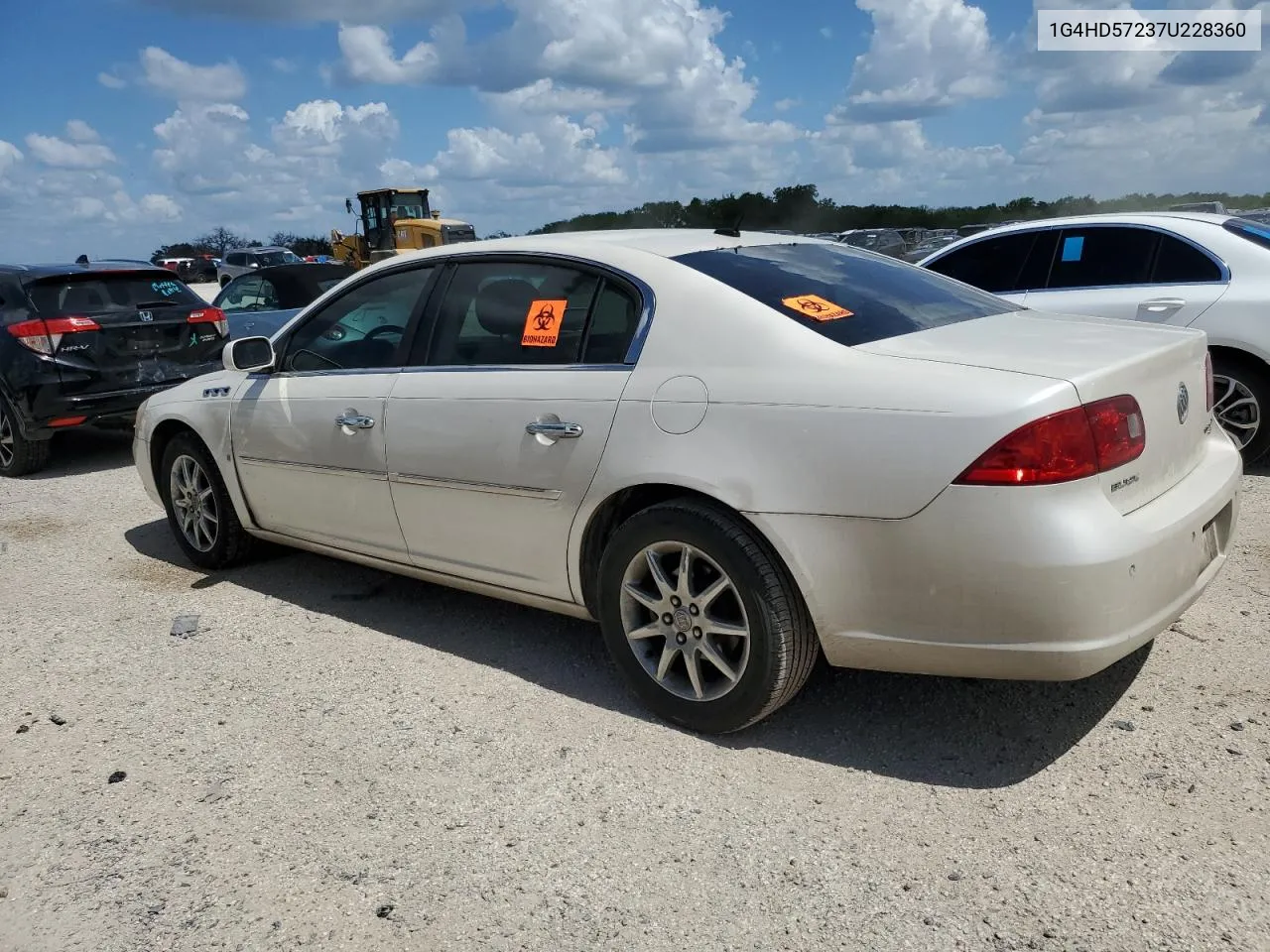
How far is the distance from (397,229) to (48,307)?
22812mm

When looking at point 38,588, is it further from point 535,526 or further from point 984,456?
point 984,456

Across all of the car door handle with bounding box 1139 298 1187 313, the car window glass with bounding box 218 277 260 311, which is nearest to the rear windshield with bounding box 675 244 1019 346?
the car door handle with bounding box 1139 298 1187 313

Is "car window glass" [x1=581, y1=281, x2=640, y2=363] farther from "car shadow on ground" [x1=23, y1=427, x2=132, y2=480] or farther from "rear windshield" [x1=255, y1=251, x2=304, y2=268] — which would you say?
"rear windshield" [x1=255, y1=251, x2=304, y2=268]

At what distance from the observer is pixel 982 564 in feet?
8.97

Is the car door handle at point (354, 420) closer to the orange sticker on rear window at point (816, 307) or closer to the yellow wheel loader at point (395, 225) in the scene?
the orange sticker on rear window at point (816, 307)

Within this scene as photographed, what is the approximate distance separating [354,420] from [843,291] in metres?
2.01

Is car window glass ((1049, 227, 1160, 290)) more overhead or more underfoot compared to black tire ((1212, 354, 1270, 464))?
more overhead

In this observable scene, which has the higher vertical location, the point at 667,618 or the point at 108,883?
the point at 667,618

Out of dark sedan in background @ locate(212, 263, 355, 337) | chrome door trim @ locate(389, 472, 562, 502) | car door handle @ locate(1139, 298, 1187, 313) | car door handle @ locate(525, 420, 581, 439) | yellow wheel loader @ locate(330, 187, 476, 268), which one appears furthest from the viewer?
yellow wheel loader @ locate(330, 187, 476, 268)

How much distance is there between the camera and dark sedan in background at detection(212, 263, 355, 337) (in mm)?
10570

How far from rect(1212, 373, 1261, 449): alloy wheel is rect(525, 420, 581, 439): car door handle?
4273 mm

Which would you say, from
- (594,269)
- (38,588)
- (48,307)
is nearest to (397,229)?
(48,307)

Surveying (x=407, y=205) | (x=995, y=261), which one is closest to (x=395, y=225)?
(x=407, y=205)

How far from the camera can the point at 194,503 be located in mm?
5418
